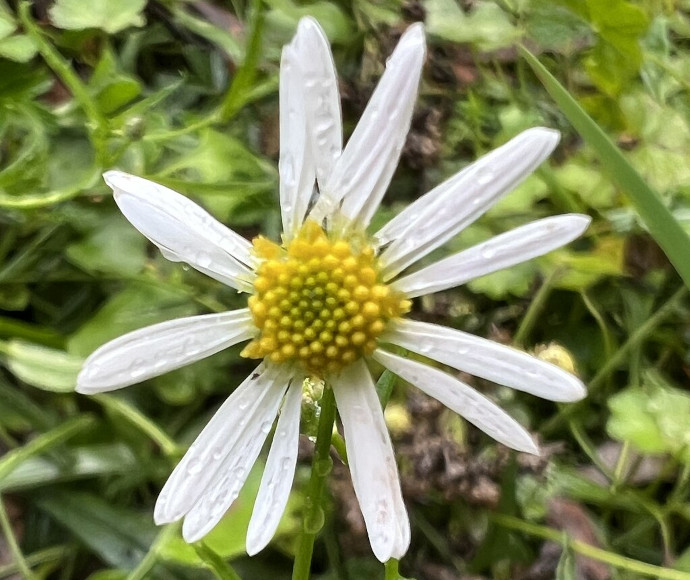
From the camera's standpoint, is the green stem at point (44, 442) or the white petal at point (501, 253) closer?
the white petal at point (501, 253)

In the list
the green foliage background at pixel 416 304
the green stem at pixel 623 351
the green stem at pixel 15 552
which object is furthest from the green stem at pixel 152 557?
the green stem at pixel 623 351

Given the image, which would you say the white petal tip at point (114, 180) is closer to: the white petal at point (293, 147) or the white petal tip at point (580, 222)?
the white petal at point (293, 147)

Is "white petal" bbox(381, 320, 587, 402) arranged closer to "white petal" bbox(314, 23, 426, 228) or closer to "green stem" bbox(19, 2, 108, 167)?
"white petal" bbox(314, 23, 426, 228)

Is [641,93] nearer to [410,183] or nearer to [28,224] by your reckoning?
[410,183]

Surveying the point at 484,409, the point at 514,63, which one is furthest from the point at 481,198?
the point at 514,63

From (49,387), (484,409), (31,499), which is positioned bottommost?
(31,499)

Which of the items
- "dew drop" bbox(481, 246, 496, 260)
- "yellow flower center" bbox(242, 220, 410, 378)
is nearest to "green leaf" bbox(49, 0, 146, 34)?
"yellow flower center" bbox(242, 220, 410, 378)
